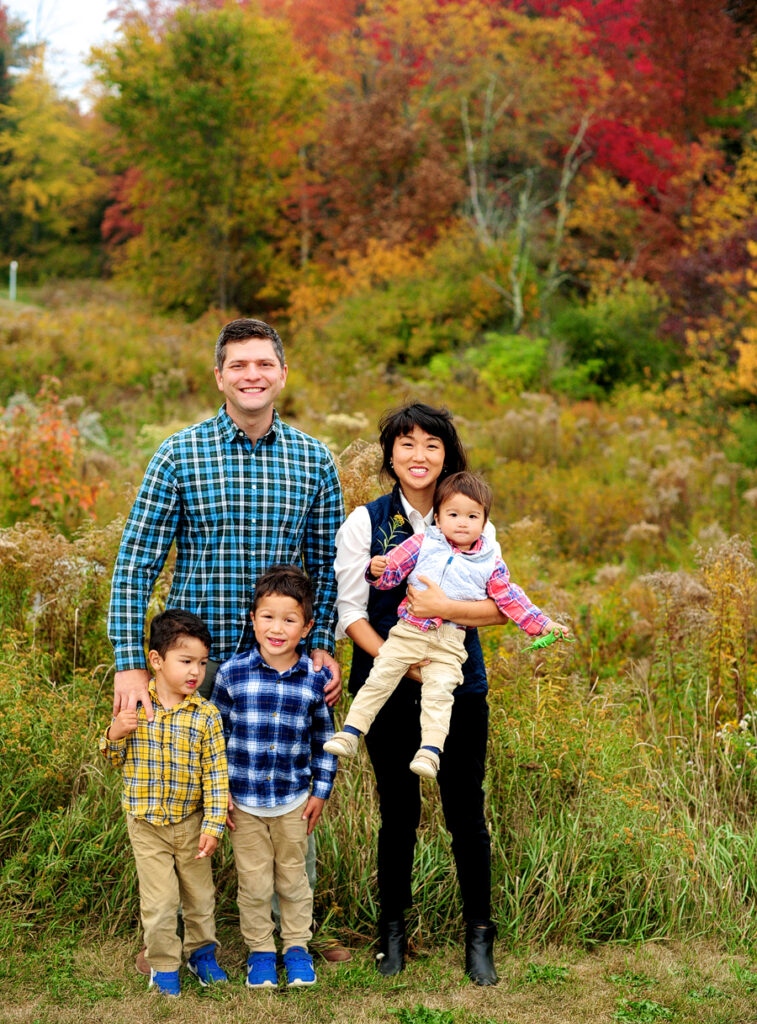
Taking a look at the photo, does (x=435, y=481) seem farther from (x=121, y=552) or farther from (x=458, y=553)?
(x=121, y=552)

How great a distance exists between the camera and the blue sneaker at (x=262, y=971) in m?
3.17

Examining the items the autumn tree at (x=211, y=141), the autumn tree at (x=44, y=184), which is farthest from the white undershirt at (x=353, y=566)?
the autumn tree at (x=44, y=184)

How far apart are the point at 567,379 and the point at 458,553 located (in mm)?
11217

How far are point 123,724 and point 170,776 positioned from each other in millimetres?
231

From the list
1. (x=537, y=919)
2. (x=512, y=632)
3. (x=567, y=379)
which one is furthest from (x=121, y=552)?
(x=567, y=379)

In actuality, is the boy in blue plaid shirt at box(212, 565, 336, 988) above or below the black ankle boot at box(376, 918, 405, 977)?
above

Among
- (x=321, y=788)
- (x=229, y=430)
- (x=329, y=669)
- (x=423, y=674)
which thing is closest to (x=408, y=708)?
(x=423, y=674)

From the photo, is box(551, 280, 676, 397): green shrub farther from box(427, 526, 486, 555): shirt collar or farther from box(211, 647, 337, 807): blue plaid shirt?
box(211, 647, 337, 807): blue plaid shirt

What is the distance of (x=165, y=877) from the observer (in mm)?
3096

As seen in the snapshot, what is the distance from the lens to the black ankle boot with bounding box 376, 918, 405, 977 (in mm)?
3301

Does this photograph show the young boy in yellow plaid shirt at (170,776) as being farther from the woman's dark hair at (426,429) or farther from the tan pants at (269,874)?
the woman's dark hair at (426,429)

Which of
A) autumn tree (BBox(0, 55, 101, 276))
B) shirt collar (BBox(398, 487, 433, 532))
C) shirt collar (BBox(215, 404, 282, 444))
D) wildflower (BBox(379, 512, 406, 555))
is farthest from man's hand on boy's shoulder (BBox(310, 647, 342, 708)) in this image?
autumn tree (BBox(0, 55, 101, 276))

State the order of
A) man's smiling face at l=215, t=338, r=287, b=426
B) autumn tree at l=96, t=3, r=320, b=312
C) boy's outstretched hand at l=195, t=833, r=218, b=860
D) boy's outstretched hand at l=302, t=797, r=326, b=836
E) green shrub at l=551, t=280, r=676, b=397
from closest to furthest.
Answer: boy's outstretched hand at l=195, t=833, r=218, b=860 → man's smiling face at l=215, t=338, r=287, b=426 → boy's outstretched hand at l=302, t=797, r=326, b=836 → green shrub at l=551, t=280, r=676, b=397 → autumn tree at l=96, t=3, r=320, b=312

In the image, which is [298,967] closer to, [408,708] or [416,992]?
[416,992]
